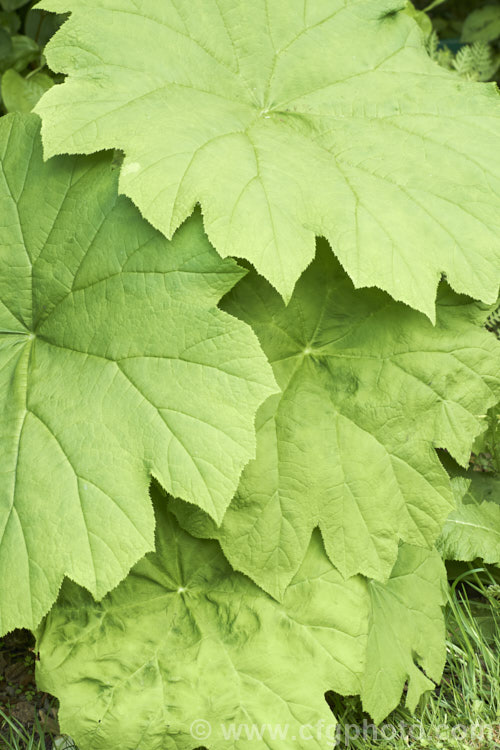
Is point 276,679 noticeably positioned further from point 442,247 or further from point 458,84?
point 458,84

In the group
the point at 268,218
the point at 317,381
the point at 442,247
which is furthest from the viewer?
the point at 317,381

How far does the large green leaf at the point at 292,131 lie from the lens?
177 cm

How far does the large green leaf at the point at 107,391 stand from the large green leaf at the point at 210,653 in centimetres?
45

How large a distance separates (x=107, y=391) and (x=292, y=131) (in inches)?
34.5

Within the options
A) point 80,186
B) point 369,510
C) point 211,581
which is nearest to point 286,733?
point 211,581

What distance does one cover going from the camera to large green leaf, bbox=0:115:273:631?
1.75m

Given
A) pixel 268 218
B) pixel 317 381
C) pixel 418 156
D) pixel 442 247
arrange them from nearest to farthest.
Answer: pixel 268 218 < pixel 442 247 < pixel 418 156 < pixel 317 381

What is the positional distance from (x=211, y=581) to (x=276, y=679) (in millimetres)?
338

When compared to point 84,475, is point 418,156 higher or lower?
higher

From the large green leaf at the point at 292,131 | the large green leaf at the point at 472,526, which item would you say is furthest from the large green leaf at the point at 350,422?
the large green leaf at the point at 472,526

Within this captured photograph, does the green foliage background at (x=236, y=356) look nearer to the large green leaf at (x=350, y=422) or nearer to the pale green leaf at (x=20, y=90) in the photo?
the large green leaf at (x=350, y=422)

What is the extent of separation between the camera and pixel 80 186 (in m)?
1.99

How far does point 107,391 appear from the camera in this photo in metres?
1.85

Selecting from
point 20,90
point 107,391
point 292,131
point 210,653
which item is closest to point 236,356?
point 107,391
